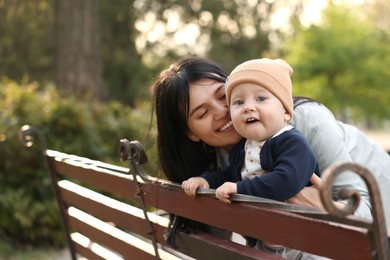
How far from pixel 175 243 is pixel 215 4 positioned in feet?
70.0

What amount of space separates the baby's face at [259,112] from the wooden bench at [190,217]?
0.35 m

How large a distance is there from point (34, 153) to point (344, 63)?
15562 mm

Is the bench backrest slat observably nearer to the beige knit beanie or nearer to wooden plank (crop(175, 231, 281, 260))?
wooden plank (crop(175, 231, 281, 260))

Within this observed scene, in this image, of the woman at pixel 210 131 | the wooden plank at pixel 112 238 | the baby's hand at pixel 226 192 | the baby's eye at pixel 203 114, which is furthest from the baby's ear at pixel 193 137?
the baby's hand at pixel 226 192

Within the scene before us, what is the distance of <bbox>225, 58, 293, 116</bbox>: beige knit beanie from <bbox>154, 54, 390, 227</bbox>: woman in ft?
1.26

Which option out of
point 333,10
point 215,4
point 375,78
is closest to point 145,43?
point 215,4

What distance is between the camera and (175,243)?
257 cm

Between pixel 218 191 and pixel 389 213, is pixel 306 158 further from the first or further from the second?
pixel 389 213

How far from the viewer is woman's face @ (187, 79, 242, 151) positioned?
275 cm

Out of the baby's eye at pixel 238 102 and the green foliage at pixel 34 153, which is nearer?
the baby's eye at pixel 238 102

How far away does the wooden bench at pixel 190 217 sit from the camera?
4.80ft

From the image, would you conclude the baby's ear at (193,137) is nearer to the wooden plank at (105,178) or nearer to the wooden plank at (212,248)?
the wooden plank at (105,178)

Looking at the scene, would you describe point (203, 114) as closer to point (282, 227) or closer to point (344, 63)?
point (282, 227)

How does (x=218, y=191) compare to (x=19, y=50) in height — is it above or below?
below
